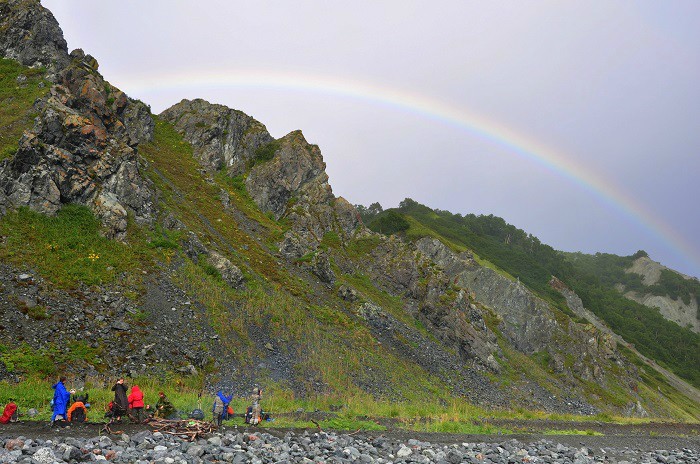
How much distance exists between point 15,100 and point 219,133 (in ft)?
109

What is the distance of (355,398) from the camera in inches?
1141

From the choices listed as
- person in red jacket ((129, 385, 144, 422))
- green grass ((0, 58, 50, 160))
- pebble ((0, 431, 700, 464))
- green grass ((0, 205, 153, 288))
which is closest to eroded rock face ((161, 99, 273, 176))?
green grass ((0, 58, 50, 160))

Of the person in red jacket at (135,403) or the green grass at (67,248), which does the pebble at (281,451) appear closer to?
Answer: the person in red jacket at (135,403)

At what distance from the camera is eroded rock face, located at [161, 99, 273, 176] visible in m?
68.2

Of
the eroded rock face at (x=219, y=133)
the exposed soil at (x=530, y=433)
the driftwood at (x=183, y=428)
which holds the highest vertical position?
the eroded rock face at (x=219, y=133)

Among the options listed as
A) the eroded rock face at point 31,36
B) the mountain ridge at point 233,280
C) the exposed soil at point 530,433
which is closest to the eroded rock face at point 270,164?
the mountain ridge at point 233,280

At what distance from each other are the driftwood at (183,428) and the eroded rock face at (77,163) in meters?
23.0

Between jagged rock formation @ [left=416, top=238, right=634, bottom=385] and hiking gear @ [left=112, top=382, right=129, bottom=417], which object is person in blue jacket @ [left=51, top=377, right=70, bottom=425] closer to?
hiking gear @ [left=112, top=382, right=129, bottom=417]

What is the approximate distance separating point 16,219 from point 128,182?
10.5 meters

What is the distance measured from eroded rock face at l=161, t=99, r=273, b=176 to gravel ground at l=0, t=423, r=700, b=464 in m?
57.1

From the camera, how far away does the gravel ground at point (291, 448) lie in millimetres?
10352

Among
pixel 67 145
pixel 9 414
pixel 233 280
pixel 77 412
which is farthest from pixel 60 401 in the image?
pixel 67 145

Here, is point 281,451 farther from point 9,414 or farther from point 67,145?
point 67,145

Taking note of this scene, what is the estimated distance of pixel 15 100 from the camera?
39.2m
